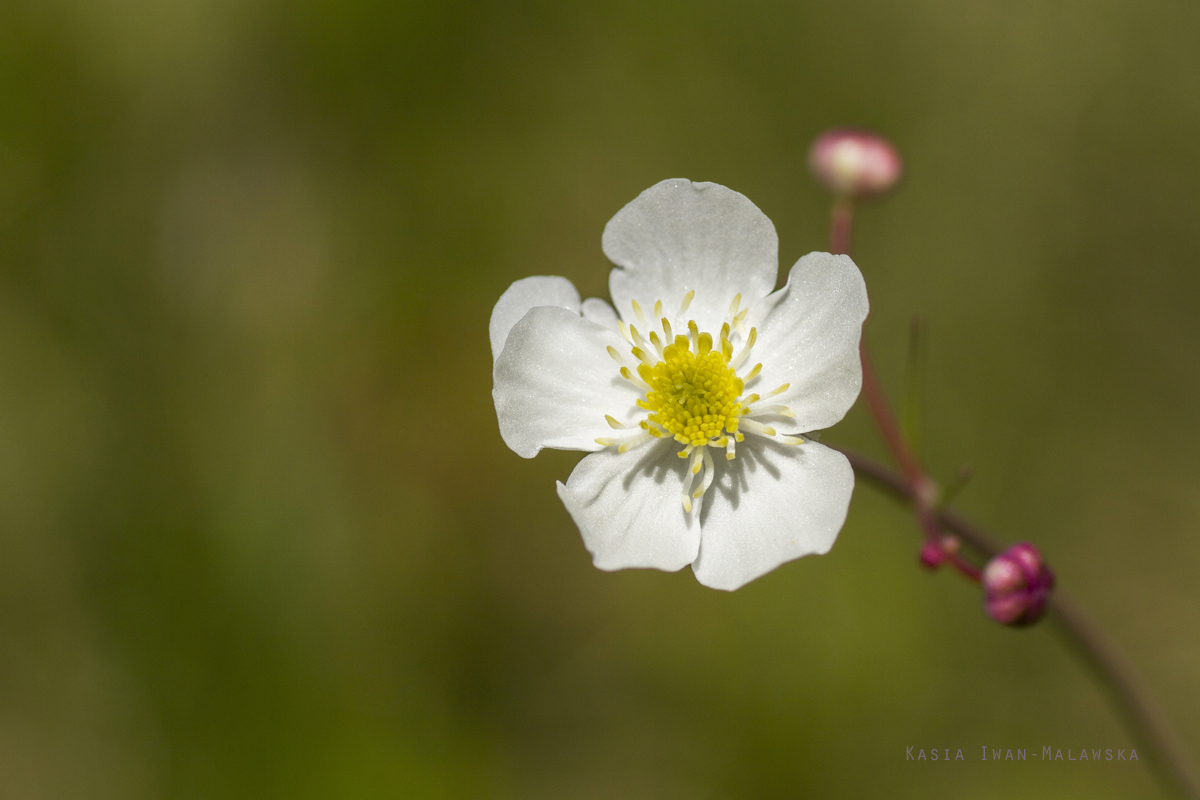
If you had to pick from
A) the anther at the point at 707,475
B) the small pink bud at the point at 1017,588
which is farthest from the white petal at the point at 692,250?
the small pink bud at the point at 1017,588

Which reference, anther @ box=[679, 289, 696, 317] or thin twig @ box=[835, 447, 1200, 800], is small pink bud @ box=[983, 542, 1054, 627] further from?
anther @ box=[679, 289, 696, 317]

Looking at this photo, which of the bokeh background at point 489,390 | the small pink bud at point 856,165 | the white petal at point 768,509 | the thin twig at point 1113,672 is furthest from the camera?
the bokeh background at point 489,390

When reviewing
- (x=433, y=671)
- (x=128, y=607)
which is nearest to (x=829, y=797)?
(x=433, y=671)

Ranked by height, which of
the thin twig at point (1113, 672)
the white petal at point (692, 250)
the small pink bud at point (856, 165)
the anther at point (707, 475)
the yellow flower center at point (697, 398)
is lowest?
the thin twig at point (1113, 672)

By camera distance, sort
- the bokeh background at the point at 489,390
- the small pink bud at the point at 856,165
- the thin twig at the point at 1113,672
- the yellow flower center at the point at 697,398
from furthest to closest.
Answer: the bokeh background at the point at 489,390
the small pink bud at the point at 856,165
the thin twig at the point at 1113,672
the yellow flower center at the point at 697,398

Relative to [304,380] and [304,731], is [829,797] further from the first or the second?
[304,380]

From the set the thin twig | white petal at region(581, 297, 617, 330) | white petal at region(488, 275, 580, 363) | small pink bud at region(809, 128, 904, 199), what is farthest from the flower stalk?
white petal at region(488, 275, 580, 363)

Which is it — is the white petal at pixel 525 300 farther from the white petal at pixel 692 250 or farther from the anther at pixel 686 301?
the anther at pixel 686 301

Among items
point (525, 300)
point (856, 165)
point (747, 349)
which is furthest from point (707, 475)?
point (856, 165)
